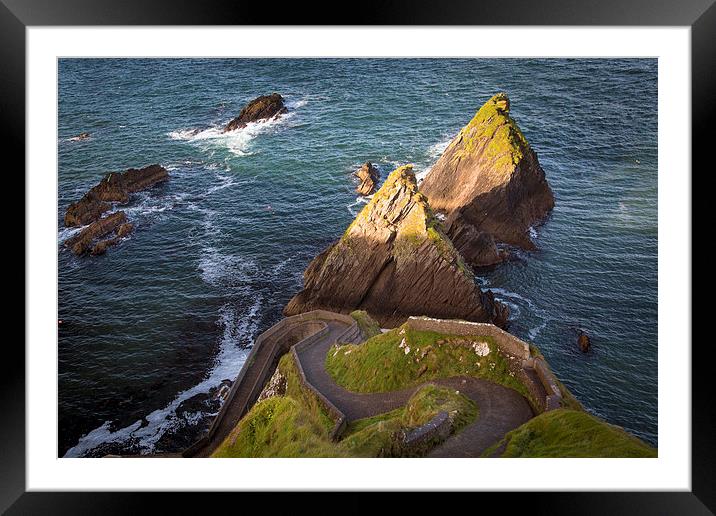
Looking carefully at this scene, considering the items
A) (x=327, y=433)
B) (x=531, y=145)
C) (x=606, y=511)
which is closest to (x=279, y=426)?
(x=327, y=433)

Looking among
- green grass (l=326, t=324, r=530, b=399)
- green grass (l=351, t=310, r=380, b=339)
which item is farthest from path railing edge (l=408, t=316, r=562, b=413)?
green grass (l=351, t=310, r=380, b=339)

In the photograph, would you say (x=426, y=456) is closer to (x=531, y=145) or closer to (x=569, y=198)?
(x=569, y=198)

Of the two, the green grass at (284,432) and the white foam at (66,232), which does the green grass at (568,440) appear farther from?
the white foam at (66,232)

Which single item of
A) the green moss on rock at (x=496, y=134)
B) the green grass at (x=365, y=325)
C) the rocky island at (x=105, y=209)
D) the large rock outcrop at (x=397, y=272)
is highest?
the green moss on rock at (x=496, y=134)

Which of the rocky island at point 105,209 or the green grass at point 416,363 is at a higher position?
the rocky island at point 105,209

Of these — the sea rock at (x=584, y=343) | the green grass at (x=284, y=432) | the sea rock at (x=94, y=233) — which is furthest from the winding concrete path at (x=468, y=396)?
the sea rock at (x=94, y=233)

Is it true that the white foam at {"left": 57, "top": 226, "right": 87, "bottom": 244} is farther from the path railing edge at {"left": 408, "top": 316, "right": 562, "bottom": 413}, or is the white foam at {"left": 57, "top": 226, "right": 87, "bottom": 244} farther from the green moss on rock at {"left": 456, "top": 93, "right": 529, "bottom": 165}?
the path railing edge at {"left": 408, "top": 316, "right": 562, "bottom": 413}
